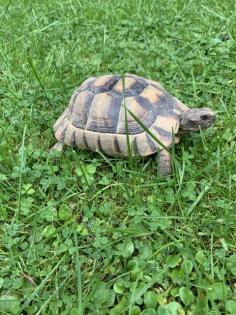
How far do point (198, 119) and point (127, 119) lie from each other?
1.62 ft

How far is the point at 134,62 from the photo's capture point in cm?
416

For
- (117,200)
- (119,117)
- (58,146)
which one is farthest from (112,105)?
(117,200)

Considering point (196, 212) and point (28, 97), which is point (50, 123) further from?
point (196, 212)

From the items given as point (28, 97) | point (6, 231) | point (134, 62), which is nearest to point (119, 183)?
point (6, 231)

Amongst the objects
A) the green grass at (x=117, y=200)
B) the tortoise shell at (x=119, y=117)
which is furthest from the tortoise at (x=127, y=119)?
the green grass at (x=117, y=200)

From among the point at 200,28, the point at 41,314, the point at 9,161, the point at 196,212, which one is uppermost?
the point at 200,28

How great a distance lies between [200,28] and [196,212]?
2595 mm

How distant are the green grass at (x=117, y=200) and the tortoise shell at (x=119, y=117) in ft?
0.42

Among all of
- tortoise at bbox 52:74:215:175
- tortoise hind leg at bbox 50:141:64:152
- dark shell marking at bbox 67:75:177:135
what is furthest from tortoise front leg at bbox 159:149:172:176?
tortoise hind leg at bbox 50:141:64:152

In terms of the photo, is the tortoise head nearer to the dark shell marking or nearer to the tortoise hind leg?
the dark shell marking

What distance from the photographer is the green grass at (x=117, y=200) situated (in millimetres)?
2295

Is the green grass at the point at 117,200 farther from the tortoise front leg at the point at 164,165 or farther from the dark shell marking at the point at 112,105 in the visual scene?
the dark shell marking at the point at 112,105

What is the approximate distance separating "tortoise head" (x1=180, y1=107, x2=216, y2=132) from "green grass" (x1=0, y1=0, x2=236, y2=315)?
0.13 meters

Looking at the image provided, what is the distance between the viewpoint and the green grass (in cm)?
229
